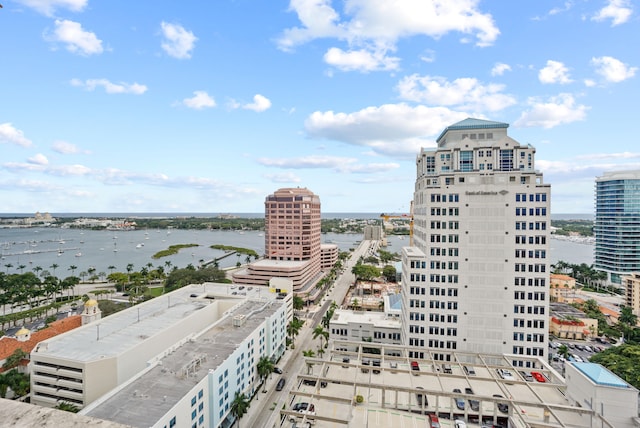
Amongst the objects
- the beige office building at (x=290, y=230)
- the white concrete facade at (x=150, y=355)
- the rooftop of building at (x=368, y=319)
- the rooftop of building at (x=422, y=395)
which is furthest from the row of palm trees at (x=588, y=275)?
the white concrete facade at (x=150, y=355)

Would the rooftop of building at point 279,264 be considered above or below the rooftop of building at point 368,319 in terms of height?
above

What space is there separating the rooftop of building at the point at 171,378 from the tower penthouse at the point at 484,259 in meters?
28.4

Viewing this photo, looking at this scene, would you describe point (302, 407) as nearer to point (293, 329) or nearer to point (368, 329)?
point (368, 329)

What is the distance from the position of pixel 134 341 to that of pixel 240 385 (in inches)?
622

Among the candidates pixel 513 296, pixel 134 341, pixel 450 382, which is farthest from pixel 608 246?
pixel 134 341

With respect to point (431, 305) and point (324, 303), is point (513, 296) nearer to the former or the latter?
point (431, 305)

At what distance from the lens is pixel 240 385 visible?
146 ft

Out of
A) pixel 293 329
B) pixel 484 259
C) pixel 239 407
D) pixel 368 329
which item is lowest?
pixel 239 407

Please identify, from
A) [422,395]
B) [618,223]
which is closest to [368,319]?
[422,395]

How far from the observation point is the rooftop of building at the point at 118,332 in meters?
40.6

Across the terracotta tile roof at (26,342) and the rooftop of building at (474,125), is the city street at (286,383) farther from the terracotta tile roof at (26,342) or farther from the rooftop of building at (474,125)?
the rooftop of building at (474,125)

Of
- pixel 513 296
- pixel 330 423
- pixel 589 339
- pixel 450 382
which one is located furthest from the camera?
pixel 589 339

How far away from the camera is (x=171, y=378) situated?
3647 cm

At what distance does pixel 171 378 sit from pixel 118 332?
1679cm
